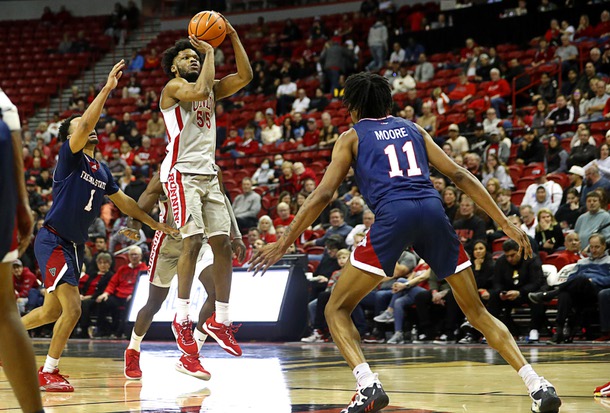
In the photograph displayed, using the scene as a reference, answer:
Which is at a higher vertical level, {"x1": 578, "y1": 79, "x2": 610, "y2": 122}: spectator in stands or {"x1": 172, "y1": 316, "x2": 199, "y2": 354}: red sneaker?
{"x1": 578, "y1": 79, "x2": 610, "y2": 122}: spectator in stands

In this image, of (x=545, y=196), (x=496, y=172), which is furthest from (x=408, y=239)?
(x=496, y=172)

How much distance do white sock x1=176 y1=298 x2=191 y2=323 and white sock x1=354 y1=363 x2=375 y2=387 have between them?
7.57 feet

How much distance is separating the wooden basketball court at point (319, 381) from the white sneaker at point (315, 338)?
5.85 feet

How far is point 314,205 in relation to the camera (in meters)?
4.57

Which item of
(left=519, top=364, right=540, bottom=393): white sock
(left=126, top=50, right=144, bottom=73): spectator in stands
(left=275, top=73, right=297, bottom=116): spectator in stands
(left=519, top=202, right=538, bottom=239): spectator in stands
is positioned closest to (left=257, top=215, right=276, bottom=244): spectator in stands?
(left=519, top=202, right=538, bottom=239): spectator in stands

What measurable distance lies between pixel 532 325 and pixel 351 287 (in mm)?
6396

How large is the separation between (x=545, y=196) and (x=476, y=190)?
25.7 ft

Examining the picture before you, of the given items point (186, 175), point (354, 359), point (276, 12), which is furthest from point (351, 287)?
point (276, 12)

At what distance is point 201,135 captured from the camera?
666 centimetres

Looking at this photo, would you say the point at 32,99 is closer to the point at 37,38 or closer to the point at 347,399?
the point at 37,38

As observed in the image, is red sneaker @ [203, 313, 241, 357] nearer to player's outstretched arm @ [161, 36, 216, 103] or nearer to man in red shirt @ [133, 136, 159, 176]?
player's outstretched arm @ [161, 36, 216, 103]

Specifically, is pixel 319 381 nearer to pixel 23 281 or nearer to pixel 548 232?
→ pixel 548 232

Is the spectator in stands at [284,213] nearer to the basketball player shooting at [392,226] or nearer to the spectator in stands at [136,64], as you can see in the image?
the basketball player shooting at [392,226]

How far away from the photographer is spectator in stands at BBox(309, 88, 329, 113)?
64.3 feet
